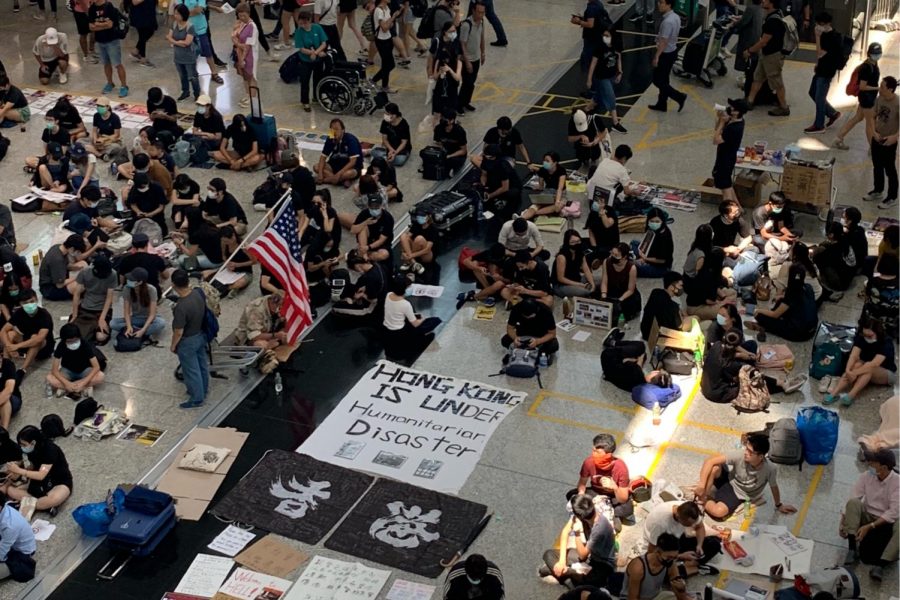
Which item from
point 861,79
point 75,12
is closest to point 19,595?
point 861,79

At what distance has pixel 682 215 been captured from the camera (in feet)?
71.6

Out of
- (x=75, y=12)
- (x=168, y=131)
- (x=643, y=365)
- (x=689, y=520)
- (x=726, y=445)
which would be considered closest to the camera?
(x=689, y=520)

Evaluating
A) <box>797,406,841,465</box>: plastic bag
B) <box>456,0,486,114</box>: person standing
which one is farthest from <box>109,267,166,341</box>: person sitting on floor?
<box>456,0,486,114</box>: person standing

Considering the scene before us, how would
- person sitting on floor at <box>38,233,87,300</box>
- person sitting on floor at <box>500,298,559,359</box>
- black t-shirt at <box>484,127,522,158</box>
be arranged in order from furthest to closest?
black t-shirt at <box>484,127,522,158</box>
person sitting on floor at <box>38,233,87,300</box>
person sitting on floor at <box>500,298,559,359</box>

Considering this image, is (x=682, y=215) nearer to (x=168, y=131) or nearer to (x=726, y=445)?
(x=726, y=445)

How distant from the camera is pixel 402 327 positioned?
1847 cm

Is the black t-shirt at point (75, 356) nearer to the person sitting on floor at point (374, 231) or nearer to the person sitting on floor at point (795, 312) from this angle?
the person sitting on floor at point (374, 231)

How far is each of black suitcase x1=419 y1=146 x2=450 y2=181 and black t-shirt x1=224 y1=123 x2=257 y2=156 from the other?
309cm

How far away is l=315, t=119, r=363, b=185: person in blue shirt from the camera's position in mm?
22797

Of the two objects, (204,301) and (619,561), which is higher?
(204,301)

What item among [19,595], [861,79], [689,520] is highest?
[861,79]

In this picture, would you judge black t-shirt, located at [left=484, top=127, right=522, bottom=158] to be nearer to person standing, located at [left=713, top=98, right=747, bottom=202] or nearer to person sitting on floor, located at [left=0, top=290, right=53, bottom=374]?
person standing, located at [left=713, top=98, right=747, bottom=202]

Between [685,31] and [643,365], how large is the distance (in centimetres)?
1392

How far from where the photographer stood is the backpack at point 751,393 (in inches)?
658
